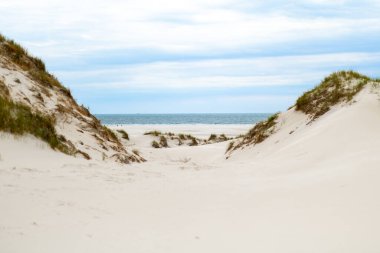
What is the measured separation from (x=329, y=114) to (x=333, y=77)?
8.83ft

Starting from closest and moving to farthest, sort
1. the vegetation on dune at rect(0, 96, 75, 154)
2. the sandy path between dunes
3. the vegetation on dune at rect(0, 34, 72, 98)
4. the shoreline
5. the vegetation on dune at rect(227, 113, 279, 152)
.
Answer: the sandy path between dunes → the vegetation on dune at rect(0, 96, 75, 154) → the vegetation on dune at rect(0, 34, 72, 98) → the vegetation on dune at rect(227, 113, 279, 152) → the shoreline

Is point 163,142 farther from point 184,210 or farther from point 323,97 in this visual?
point 184,210

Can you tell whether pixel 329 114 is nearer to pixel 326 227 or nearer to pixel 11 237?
pixel 326 227

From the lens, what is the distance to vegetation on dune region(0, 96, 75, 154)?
6.85 m

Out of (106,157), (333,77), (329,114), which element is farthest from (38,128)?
(333,77)

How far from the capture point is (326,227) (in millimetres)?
3328

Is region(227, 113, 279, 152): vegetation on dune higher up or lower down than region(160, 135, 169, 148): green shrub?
higher up

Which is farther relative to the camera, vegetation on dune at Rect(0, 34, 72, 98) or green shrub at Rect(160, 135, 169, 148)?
green shrub at Rect(160, 135, 169, 148)

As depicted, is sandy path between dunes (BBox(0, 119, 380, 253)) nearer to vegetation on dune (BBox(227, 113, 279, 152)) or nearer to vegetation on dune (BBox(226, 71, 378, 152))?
vegetation on dune (BBox(226, 71, 378, 152))

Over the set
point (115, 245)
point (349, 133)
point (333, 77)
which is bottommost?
point (115, 245)

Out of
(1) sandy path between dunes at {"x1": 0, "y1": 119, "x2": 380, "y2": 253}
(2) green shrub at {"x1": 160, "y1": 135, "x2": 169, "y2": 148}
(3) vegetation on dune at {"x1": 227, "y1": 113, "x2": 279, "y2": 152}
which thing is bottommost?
(2) green shrub at {"x1": 160, "y1": 135, "x2": 169, "y2": 148}

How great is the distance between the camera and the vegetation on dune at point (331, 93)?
1080 cm

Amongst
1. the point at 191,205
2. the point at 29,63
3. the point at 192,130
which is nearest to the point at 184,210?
the point at 191,205

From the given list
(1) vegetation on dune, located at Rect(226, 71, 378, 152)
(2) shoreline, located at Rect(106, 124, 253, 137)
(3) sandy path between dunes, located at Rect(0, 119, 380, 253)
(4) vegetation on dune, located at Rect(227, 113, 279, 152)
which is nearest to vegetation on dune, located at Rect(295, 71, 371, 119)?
(1) vegetation on dune, located at Rect(226, 71, 378, 152)
